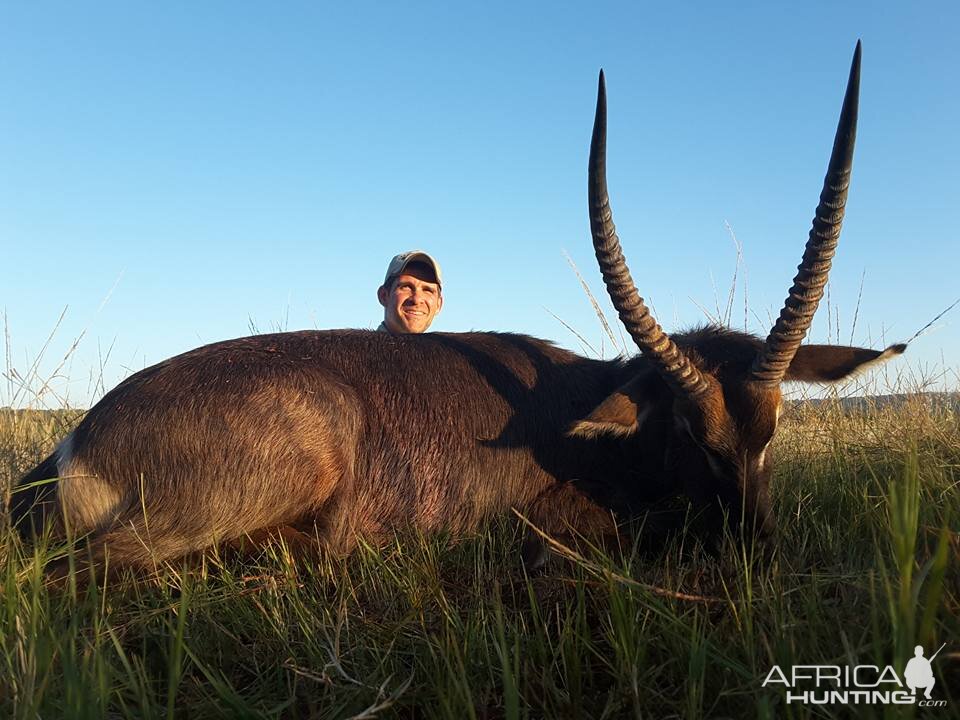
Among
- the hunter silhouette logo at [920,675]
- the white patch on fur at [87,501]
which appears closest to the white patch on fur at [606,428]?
the hunter silhouette logo at [920,675]

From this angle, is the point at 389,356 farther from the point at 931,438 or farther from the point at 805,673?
the point at 931,438

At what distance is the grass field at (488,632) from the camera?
1640 millimetres

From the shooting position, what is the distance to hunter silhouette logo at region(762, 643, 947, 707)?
58.6 inches

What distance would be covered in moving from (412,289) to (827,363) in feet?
13.1

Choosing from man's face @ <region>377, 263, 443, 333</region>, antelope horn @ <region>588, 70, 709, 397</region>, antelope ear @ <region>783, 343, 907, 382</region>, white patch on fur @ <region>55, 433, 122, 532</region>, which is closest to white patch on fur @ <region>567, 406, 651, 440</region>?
antelope horn @ <region>588, 70, 709, 397</region>

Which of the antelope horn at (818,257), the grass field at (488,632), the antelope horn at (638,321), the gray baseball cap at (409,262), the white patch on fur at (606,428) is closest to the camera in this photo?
the grass field at (488,632)

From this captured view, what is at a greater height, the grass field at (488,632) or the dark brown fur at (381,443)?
the dark brown fur at (381,443)

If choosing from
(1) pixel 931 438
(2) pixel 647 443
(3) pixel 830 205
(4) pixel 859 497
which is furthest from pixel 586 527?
(1) pixel 931 438

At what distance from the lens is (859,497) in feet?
10.9

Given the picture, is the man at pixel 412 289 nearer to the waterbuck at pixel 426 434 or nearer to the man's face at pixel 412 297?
the man's face at pixel 412 297

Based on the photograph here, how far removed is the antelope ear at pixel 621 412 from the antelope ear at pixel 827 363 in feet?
2.49

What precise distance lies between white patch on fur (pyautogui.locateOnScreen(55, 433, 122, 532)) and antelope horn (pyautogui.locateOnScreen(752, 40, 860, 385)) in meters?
3.00

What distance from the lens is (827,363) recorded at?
3.73 meters

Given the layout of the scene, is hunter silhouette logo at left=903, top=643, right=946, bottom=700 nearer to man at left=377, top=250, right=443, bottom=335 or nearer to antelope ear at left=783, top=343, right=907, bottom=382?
antelope ear at left=783, top=343, right=907, bottom=382
